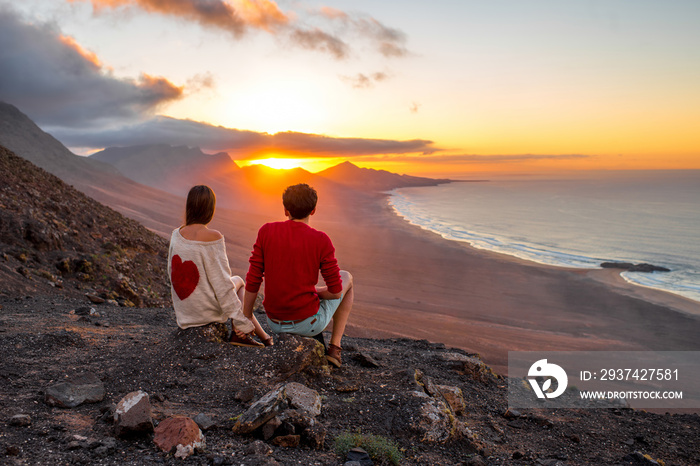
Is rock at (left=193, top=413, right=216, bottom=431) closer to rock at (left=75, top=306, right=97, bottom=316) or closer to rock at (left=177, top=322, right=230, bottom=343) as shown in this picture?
rock at (left=177, top=322, right=230, bottom=343)

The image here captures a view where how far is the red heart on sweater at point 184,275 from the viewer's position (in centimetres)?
423

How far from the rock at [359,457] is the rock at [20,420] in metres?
2.13

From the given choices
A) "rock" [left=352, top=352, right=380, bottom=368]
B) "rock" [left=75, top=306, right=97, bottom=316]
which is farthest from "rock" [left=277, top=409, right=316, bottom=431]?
"rock" [left=75, top=306, right=97, bottom=316]

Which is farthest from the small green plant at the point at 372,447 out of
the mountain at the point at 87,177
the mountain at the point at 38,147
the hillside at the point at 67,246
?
the mountain at the point at 38,147

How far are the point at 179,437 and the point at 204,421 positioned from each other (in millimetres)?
387

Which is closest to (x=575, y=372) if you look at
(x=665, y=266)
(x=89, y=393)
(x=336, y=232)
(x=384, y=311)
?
(x=384, y=311)

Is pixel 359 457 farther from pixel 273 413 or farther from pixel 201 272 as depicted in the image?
pixel 201 272

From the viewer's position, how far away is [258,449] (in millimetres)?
3006

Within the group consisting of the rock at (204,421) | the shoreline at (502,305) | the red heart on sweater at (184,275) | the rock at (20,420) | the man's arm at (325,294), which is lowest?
the shoreline at (502,305)

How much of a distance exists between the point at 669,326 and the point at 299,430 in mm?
16354

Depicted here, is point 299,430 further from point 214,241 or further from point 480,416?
point 480,416

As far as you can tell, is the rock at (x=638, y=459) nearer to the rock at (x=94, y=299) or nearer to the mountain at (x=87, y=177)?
the rock at (x=94, y=299)

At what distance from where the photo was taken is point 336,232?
34625 millimetres

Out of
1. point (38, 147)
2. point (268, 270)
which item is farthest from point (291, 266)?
point (38, 147)
